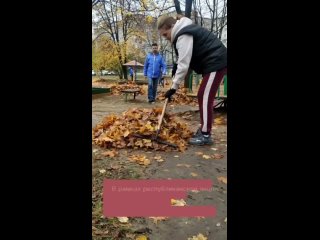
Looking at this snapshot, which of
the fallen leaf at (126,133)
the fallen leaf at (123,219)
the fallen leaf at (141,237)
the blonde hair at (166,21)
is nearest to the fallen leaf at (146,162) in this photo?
the fallen leaf at (126,133)

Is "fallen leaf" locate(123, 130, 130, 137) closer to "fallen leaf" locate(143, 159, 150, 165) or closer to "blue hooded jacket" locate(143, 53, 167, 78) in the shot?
"fallen leaf" locate(143, 159, 150, 165)

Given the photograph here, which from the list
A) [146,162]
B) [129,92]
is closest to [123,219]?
[146,162]

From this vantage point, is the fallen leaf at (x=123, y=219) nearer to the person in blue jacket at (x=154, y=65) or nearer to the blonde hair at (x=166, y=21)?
the person in blue jacket at (x=154, y=65)

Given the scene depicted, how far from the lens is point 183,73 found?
2.81 metres

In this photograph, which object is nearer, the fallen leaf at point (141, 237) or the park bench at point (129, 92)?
the fallen leaf at point (141, 237)

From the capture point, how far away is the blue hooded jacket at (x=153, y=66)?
2.51m

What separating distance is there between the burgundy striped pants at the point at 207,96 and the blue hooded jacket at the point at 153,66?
504mm

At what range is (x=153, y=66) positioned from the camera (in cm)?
255

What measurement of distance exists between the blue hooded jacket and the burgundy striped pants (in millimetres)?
504

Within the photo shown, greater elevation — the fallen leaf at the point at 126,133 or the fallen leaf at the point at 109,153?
the fallen leaf at the point at 126,133
